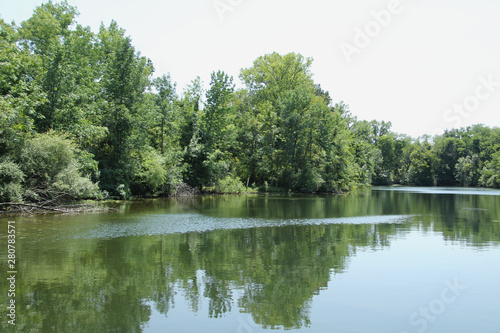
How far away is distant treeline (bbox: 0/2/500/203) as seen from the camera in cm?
2347

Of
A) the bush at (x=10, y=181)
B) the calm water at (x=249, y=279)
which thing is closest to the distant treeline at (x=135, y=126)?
the bush at (x=10, y=181)

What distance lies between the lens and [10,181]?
21.1 meters

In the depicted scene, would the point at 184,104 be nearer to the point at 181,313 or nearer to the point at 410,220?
the point at 410,220

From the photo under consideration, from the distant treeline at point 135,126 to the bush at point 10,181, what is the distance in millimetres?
60

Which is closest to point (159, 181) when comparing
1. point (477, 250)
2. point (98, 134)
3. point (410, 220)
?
point (98, 134)

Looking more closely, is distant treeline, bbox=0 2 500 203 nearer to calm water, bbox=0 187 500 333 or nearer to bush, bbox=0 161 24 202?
bush, bbox=0 161 24 202

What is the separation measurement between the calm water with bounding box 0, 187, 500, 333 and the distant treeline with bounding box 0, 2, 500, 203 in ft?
21.4

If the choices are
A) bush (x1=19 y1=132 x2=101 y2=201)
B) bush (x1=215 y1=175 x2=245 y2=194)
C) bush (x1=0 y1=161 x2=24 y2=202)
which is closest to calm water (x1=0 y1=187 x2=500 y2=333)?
bush (x1=0 y1=161 x2=24 y2=202)

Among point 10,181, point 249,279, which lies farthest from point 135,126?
point 249,279

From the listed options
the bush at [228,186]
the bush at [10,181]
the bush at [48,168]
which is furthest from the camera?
the bush at [228,186]

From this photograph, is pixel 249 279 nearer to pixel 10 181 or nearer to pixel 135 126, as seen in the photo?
pixel 10 181

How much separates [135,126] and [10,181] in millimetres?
15698

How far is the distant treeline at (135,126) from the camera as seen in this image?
2347cm

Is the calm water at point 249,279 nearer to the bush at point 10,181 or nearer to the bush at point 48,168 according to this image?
the bush at point 10,181
